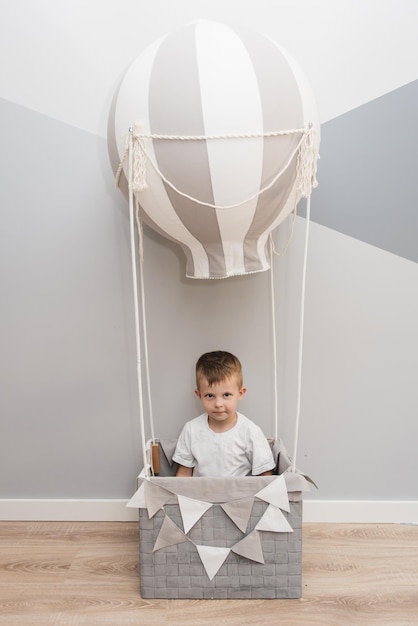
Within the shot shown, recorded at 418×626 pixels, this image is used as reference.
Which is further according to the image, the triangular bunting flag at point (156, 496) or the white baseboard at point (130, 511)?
the white baseboard at point (130, 511)

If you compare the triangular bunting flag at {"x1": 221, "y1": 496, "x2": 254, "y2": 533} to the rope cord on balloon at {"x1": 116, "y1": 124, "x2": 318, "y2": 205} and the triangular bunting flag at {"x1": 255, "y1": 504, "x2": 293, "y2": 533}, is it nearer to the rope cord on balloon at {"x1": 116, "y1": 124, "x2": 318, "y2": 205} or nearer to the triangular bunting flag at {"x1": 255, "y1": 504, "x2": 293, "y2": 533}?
the triangular bunting flag at {"x1": 255, "y1": 504, "x2": 293, "y2": 533}

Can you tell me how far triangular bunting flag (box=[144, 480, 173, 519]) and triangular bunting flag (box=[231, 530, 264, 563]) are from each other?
0.67 feet

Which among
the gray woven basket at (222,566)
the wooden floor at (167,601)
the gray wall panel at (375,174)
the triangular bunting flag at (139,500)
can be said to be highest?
the gray wall panel at (375,174)

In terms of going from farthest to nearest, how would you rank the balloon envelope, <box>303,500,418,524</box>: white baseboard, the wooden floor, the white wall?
1. <box>303,500,418,524</box>: white baseboard
2. the white wall
3. the wooden floor
4. the balloon envelope

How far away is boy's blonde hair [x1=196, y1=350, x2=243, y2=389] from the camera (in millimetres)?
1644

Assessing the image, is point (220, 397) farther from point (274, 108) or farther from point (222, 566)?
point (274, 108)

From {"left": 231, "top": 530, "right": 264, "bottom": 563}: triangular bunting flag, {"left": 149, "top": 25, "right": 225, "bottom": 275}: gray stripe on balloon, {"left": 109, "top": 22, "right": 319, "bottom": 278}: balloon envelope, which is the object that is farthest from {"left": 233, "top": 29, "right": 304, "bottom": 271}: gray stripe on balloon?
{"left": 231, "top": 530, "right": 264, "bottom": 563}: triangular bunting flag

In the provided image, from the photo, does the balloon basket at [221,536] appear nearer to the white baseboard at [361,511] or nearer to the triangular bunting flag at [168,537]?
the triangular bunting flag at [168,537]

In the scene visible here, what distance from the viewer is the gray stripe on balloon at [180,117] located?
1229mm

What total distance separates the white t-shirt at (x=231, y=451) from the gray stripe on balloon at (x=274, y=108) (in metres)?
0.64

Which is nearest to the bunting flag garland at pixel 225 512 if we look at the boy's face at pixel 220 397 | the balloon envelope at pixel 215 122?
the boy's face at pixel 220 397

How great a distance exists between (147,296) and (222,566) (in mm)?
783

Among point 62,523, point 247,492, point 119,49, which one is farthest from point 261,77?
point 62,523

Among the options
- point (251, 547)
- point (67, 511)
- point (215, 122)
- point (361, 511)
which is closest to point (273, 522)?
Result: point (251, 547)
